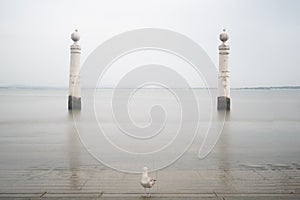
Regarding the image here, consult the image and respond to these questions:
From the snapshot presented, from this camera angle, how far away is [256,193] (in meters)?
6.57

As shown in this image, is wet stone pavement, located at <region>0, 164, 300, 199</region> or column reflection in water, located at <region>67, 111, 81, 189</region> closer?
wet stone pavement, located at <region>0, 164, 300, 199</region>

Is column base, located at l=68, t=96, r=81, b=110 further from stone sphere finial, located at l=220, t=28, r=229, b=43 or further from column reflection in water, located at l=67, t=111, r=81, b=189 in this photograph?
stone sphere finial, located at l=220, t=28, r=229, b=43

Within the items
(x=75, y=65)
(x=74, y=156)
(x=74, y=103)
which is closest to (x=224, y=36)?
(x=75, y=65)

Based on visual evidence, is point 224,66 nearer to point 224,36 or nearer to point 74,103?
point 224,36

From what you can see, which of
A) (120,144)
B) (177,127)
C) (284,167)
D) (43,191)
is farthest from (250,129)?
(43,191)

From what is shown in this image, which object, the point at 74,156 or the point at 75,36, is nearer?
the point at 74,156

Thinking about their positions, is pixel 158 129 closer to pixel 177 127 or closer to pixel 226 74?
pixel 177 127

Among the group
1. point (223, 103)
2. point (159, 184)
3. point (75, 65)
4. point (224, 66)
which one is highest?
point (224, 66)

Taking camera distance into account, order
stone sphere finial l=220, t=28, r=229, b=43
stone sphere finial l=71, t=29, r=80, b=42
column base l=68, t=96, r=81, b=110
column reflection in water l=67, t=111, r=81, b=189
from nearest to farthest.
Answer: column reflection in water l=67, t=111, r=81, b=189 → stone sphere finial l=71, t=29, r=80, b=42 → stone sphere finial l=220, t=28, r=229, b=43 → column base l=68, t=96, r=81, b=110

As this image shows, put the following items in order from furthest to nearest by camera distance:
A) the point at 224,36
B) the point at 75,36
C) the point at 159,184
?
the point at 224,36 → the point at 75,36 → the point at 159,184

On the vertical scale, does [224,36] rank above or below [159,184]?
above

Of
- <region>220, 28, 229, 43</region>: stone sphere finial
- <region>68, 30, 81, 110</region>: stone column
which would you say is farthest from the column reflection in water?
<region>220, 28, 229, 43</region>: stone sphere finial

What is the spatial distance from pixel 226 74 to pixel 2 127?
1350 centimetres

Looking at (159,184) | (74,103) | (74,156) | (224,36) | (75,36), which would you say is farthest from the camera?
(74,103)
